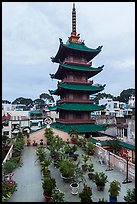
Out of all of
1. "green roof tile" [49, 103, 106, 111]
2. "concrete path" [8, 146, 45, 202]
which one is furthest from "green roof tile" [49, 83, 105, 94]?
"concrete path" [8, 146, 45, 202]

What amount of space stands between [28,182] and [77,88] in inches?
583

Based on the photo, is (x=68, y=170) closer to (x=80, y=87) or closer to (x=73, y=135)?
(x=73, y=135)

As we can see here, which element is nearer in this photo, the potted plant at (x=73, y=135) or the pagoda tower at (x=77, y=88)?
the potted plant at (x=73, y=135)

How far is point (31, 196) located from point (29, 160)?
6275mm

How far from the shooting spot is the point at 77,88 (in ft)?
74.3

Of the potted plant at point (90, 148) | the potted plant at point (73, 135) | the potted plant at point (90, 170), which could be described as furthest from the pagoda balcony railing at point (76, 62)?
the potted plant at point (90, 170)

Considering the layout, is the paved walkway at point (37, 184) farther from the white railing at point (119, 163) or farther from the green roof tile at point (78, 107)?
the green roof tile at point (78, 107)

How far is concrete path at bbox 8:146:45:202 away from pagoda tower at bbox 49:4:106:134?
9423 millimetres

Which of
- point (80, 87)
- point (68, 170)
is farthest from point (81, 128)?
point (68, 170)

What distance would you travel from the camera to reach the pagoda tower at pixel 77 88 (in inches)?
882

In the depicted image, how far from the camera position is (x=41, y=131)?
816 inches

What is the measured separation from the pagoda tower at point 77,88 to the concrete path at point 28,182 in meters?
9.42

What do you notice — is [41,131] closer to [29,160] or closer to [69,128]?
[69,128]

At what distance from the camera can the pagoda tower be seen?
22.4 metres
